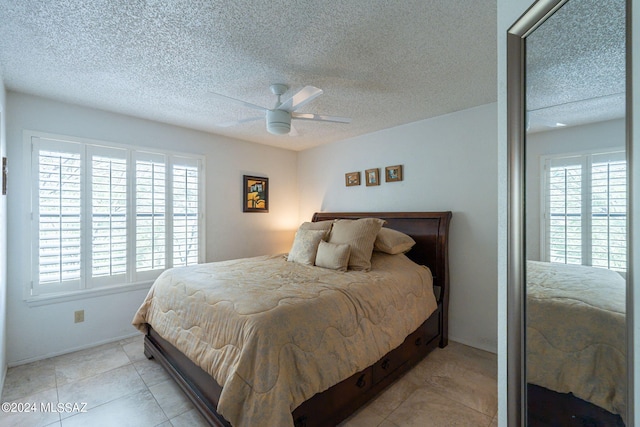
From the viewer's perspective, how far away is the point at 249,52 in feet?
6.33

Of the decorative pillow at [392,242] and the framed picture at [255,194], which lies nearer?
the decorative pillow at [392,242]

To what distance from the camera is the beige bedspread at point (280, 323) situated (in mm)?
1439

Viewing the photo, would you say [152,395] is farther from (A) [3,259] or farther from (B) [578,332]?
(B) [578,332]

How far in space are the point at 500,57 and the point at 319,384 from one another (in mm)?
1758

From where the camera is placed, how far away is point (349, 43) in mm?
1819

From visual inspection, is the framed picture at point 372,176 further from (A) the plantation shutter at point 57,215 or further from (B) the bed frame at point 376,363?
(A) the plantation shutter at point 57,215

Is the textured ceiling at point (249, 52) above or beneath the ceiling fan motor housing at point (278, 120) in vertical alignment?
above

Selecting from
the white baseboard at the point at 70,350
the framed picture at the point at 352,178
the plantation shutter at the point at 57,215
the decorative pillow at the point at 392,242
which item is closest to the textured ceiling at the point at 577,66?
the decorative pillow at the point at 392,242

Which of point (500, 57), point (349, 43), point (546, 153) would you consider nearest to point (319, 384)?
point (546, 153)

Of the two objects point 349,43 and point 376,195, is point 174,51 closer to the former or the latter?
point 349,43

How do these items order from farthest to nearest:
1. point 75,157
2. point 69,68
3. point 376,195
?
point 376,195, point 75,157, point 69,68

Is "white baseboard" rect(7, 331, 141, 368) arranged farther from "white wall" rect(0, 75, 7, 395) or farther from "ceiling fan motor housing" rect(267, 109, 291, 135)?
"ceiling fan motor housing" rect(267, 109, 291, 135)

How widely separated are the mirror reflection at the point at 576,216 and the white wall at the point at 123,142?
3644 mm

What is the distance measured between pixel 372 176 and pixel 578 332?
122 inches
